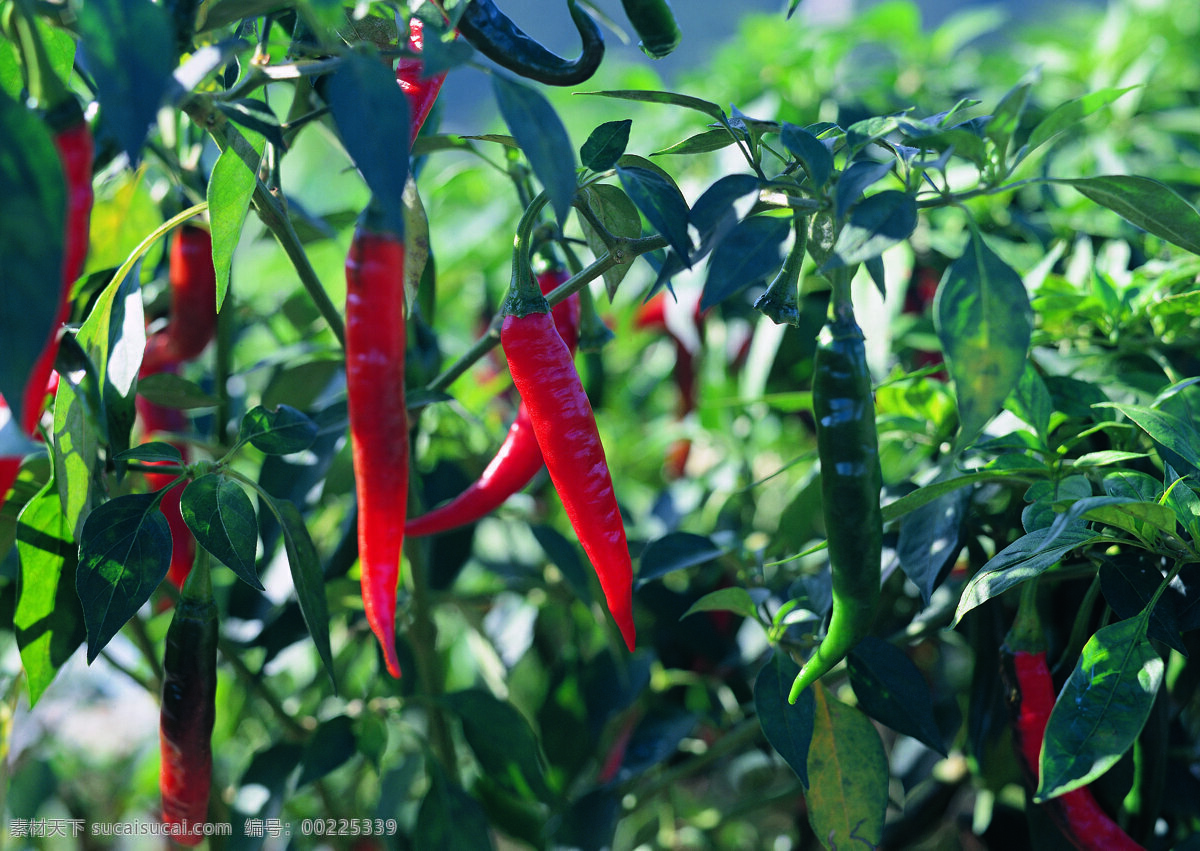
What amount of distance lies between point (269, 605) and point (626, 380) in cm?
72

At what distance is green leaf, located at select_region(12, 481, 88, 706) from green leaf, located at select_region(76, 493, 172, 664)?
6 centimetres

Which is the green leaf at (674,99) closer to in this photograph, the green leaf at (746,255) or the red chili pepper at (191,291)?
the green leaf at (746,255)

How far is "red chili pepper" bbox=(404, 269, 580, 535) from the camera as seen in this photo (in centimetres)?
66

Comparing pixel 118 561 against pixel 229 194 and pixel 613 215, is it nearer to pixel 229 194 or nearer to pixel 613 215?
pixel 229 194

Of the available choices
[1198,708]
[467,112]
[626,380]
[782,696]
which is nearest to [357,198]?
[626,380]

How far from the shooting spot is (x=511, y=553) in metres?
1.16

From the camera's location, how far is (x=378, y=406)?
52 cm

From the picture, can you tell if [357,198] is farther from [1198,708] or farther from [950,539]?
[1198,708]

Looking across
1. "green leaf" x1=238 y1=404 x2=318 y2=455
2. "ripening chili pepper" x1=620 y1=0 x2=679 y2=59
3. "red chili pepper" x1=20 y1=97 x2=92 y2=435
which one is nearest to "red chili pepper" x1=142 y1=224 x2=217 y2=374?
"green leaf" x1=238 y1=404 x2=318 y2=455

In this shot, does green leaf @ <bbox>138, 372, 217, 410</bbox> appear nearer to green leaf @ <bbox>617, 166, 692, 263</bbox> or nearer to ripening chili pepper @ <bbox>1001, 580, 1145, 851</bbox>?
green leaf @ <bbox>617, 166, 692, 263</bbox>

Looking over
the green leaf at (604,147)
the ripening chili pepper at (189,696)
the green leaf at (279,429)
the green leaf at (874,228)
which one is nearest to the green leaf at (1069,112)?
the green leaf at (874,228)

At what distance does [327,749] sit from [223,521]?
0.28 metres

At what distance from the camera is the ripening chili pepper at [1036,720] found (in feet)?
2.04

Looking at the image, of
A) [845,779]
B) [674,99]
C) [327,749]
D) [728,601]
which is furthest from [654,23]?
[327,749]
